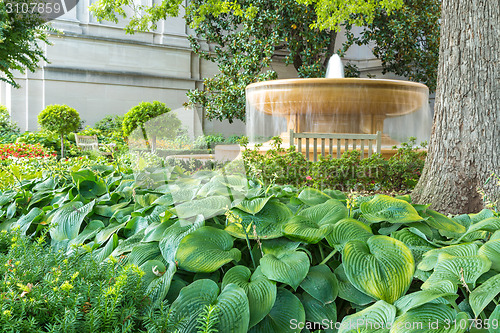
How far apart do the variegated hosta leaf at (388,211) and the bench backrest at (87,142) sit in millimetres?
11053

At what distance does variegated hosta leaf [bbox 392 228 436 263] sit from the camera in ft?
5.29

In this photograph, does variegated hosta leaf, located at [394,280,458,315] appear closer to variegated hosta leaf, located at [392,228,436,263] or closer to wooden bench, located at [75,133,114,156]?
variegated hosta leaf, located at [392,228,436,263]

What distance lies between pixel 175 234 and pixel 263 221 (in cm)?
39

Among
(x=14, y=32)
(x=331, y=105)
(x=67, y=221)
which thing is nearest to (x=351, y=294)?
(x=67, y=221)

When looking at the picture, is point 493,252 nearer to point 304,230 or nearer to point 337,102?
point 304,230

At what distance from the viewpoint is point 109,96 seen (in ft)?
50.5

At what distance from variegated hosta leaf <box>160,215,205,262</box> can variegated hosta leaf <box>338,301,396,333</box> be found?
70 centimetres

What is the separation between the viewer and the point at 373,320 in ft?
4.16

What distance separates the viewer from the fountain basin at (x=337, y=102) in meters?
5.85

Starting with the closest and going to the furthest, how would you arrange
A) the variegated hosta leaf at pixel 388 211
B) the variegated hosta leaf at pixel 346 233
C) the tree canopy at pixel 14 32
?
1. the variegated hosta leaf at pixel 346 233
2. the variegated hosta leaf at pixel 388 211
3. the tree canopy at pixel 14 32

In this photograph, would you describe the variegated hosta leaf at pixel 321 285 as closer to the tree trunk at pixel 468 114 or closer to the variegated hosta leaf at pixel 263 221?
the variegated hosta leaf at pixel 263 221

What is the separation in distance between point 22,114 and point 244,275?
49.3 ft

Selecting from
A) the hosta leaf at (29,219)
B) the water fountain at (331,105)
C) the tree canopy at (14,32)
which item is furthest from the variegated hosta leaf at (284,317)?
the tree canopy at (14,32)

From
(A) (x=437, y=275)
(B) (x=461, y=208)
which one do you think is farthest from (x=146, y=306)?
(B) (x=461, y=208)
